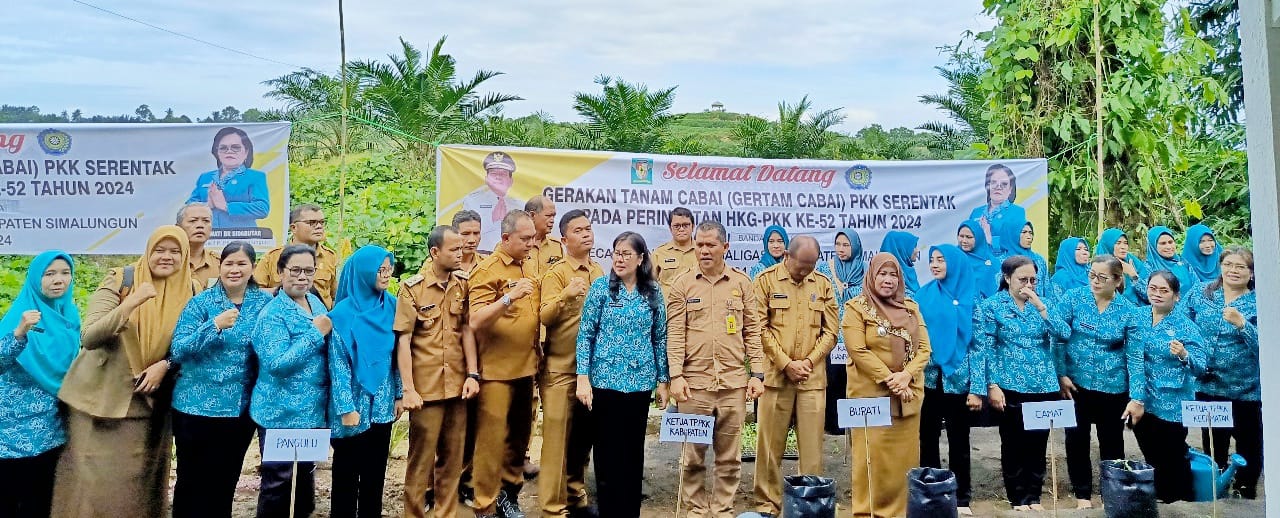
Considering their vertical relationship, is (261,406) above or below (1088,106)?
below

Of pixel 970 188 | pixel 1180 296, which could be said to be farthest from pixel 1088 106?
pixel 1180 296

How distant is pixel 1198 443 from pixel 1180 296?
1.86 meters

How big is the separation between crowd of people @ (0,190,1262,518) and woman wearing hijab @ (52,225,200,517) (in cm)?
1

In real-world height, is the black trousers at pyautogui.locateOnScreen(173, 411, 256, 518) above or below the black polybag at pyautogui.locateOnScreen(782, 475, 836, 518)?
above

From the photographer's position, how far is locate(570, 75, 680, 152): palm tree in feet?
33.2

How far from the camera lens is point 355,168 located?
9.68 m

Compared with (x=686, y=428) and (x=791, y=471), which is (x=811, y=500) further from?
(x=791, y=471)

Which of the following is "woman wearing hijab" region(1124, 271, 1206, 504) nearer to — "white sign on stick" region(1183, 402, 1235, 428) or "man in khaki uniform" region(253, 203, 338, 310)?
"white sign on stick" region(1183, 402, 1235, 428)

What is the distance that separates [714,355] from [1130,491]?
2186mm

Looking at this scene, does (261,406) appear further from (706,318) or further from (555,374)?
(706,318)

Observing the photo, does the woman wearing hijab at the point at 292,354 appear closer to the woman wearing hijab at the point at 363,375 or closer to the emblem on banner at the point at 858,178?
the woman wearing hijab at the point at 363,375

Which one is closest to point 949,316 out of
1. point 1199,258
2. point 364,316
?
point 1199,258

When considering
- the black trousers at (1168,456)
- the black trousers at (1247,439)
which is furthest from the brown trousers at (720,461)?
the black trousers at (1247,439)

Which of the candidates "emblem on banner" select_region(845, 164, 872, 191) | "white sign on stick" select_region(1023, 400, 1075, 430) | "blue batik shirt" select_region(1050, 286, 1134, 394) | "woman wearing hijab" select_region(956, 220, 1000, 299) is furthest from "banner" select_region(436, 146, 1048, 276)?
"white sign on stick" select_region(1023, 400, 1075, 430)
